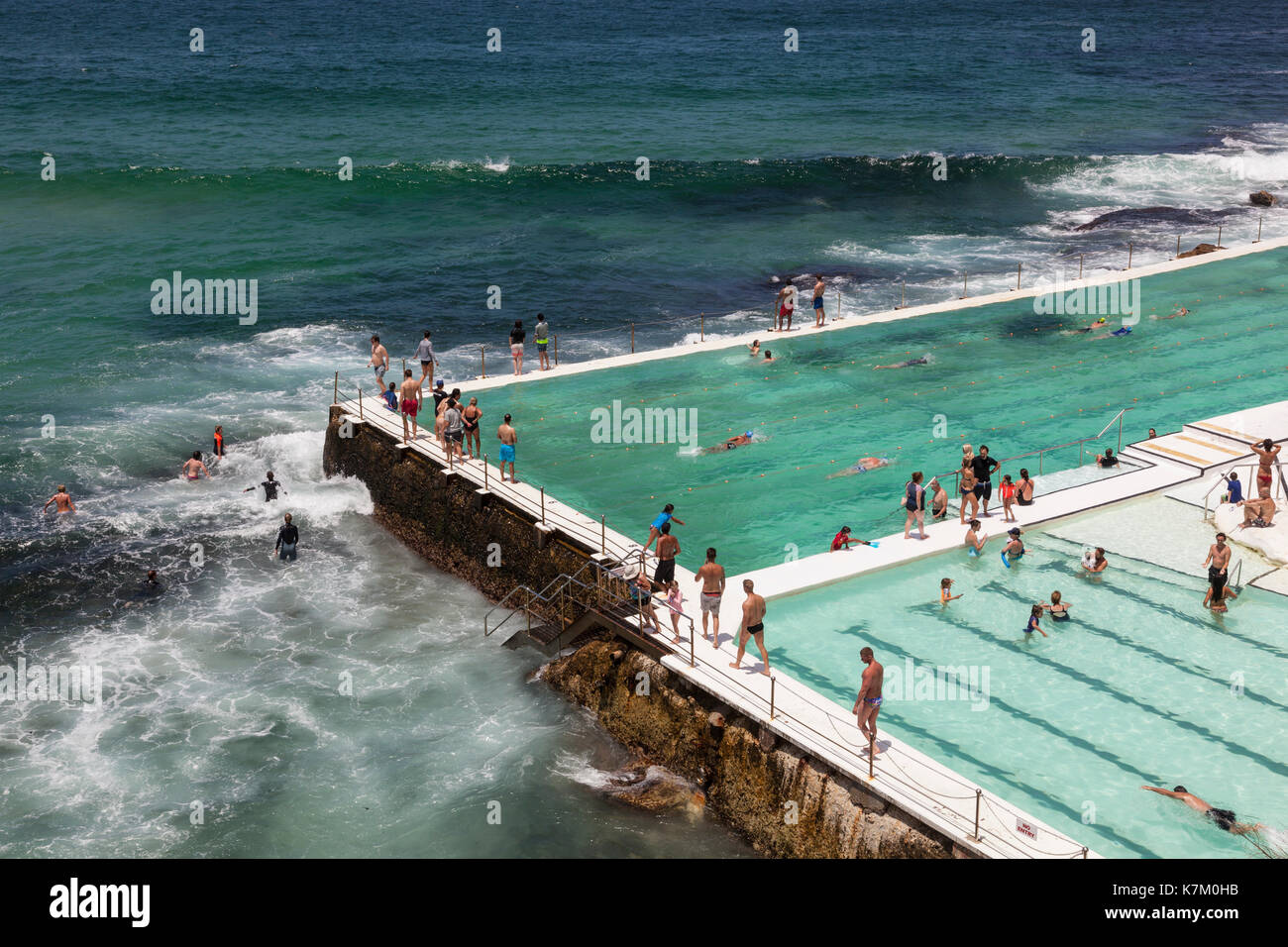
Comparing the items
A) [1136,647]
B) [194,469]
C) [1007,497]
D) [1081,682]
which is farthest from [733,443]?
[194,469]

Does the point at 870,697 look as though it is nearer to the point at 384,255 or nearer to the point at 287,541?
the point at 287,541

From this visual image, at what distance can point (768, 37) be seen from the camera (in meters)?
101

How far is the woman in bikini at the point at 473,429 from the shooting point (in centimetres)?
2506

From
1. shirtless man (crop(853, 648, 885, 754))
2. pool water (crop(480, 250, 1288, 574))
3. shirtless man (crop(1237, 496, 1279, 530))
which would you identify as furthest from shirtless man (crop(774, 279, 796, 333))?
shirtless man (crop(853, 648, 885, 754))

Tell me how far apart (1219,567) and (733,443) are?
9838 mm

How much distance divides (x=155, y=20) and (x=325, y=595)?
88517mm

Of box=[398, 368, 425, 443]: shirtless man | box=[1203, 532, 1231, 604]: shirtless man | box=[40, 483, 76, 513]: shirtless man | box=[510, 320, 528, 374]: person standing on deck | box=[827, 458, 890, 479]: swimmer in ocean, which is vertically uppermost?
box=[510, 320, 528, 374]: person standing on deck

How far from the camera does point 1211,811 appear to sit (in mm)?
15188

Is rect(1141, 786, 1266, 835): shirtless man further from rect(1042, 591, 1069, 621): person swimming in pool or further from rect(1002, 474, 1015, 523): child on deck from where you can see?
rect(1002, 474, 1015, 523): child on deck

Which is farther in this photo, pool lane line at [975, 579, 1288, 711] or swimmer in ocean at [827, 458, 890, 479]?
swimmer in ocean at [827, 458, 890, 479]

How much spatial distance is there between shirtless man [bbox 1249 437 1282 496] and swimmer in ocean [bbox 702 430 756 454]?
9473 mm

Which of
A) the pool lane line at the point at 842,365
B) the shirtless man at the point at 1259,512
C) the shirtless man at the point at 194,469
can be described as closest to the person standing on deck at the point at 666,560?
the pool lane line at the point at 842,365

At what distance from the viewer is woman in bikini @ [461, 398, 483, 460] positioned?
2506cm
